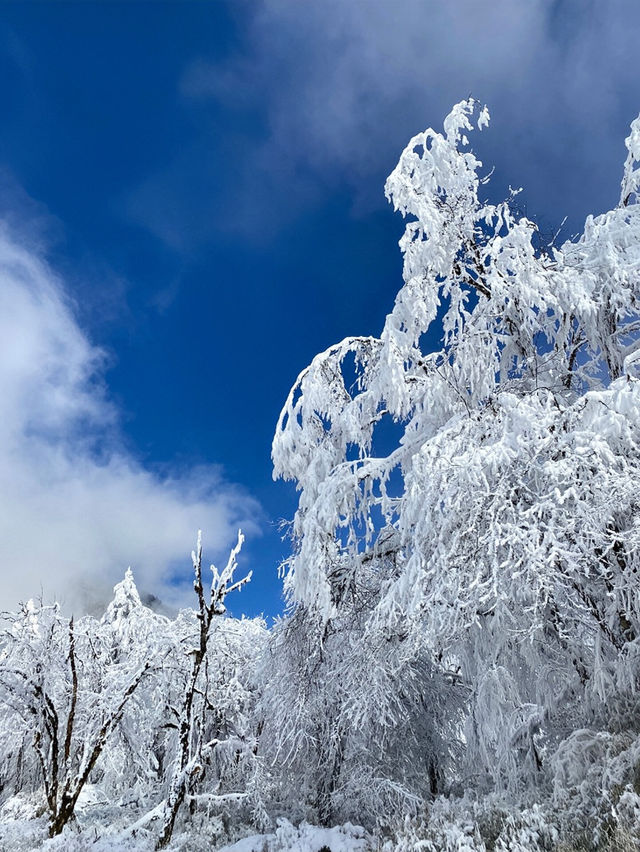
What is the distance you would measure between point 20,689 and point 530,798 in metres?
7.72

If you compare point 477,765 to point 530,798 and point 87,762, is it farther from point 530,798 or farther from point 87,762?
point 87,762

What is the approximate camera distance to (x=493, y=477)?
19.8ft

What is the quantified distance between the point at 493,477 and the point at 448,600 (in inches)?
60.8

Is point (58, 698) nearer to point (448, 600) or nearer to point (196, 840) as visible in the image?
point (196, 840)

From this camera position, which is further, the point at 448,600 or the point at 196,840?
the point at 196,840

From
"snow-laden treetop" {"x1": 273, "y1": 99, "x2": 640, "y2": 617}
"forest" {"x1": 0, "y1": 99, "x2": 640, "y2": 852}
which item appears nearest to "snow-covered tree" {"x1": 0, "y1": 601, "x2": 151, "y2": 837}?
"forest" {"x1": 0, "y1": 99, "x2": 640, "y2": 852}

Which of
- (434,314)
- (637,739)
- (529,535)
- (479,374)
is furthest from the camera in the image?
(434,314)

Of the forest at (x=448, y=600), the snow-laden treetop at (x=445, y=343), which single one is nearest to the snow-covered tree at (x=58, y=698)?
the forest at (x=448, y=600)

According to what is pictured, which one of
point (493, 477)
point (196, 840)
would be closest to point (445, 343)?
point (493, 477)

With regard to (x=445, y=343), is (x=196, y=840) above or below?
below

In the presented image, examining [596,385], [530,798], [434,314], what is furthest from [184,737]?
[596,385]

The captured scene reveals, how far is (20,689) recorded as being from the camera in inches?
330

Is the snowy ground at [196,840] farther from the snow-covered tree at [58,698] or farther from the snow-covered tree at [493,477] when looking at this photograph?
the snow-covered tree at [493,477]

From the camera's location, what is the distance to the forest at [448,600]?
17.3ft
